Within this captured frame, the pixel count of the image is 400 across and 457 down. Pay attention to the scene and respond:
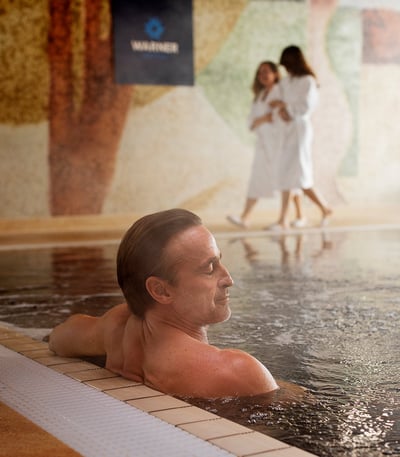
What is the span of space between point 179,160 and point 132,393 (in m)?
9.80

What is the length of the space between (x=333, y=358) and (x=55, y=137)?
8.74 m

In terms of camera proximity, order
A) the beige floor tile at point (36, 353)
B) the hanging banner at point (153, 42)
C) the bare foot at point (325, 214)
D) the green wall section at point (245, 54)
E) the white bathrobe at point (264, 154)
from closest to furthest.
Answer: the beige floor tile at point (36, 353)
the bare foot at point (325, 214)
the white bathrobe at point (264, 154)
the hanging banner at point (153, 42)
the green wall section at point (245, 54)

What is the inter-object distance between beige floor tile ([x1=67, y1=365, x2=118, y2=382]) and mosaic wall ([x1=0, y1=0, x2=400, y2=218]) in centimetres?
868

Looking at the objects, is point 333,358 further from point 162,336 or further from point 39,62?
point 39,62

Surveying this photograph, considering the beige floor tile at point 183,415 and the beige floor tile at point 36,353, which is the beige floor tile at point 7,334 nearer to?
the beige floor tile at point 36,353

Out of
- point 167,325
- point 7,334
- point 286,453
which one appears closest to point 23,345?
point 7,334

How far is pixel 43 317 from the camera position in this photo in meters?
4.48

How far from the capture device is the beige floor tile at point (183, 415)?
2467 millimetres

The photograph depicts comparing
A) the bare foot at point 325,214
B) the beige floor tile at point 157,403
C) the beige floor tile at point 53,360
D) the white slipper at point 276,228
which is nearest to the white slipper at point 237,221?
the white slipper at point 276,228

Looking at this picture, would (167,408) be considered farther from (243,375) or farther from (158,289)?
(158,289)

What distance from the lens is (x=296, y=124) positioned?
427 inches

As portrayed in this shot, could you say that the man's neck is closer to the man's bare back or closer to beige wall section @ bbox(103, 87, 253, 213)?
the man's bare back

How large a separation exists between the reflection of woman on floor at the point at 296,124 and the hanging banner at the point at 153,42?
2090 mm

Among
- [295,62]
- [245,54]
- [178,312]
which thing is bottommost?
[178,312]
